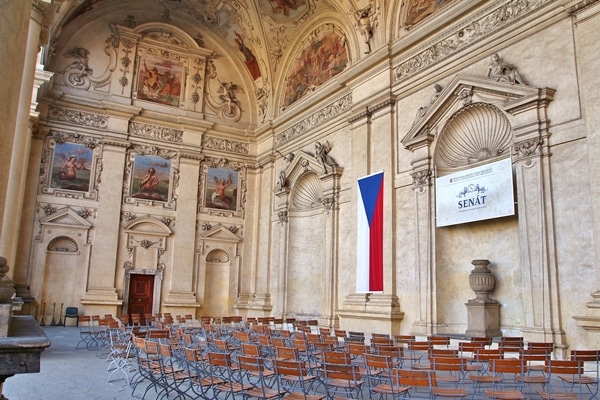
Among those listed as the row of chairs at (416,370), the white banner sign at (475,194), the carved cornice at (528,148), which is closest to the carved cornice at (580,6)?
the carved cornice at (528,148)

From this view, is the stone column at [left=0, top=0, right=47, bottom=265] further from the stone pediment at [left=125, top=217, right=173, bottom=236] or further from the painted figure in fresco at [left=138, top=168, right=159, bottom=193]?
the painted figure in fresco at [left=138, top=168, right=159, bottom=193]

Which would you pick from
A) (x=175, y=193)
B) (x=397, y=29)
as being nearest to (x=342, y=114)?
(x=397, y=29)

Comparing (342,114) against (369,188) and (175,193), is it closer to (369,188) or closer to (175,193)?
(369,188)

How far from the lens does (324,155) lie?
59.6 feet

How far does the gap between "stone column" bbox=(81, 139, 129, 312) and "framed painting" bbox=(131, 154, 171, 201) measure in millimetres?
596

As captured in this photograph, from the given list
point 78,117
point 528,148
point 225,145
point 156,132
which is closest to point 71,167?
point 78,117

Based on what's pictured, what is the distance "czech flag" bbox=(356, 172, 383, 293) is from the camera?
584 inches

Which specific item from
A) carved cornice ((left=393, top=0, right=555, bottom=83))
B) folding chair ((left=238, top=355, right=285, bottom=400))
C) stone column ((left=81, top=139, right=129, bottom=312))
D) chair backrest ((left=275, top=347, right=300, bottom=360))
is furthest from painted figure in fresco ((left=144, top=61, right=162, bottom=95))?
folding chair ((left=238, top=355, right=285, bottom=400))

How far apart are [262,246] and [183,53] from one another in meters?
9.40

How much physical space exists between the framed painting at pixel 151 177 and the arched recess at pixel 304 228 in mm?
4851

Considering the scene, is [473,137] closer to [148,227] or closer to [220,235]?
[220,235]

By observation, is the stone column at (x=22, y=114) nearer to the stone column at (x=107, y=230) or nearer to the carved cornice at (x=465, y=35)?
the stone column at (x=107, y=230)

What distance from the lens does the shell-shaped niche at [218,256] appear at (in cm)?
2200

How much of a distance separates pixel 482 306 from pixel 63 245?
50.6ft
